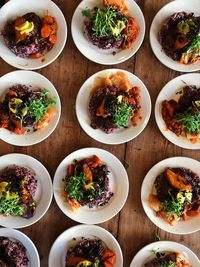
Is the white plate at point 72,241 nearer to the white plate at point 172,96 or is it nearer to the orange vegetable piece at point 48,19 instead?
the white plate at point 172,96

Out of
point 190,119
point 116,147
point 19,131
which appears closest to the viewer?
point 190,119

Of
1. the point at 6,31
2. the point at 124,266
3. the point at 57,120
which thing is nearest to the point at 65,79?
the point at 57,120

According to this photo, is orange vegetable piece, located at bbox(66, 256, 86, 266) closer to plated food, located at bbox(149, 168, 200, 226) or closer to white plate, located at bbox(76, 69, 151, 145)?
plated food, located at bbox(149, 168, 200, 226)

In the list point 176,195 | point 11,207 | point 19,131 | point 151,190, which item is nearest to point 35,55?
point 19,131

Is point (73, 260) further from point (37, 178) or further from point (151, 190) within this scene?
point (151, 190)

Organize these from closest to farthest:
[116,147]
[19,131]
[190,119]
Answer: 1. [190,119]
2. [19,131]
3. [116,147]

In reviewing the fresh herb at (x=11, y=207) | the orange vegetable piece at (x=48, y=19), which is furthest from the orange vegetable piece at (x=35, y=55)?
the fresh herb at (x=11, y=207)
